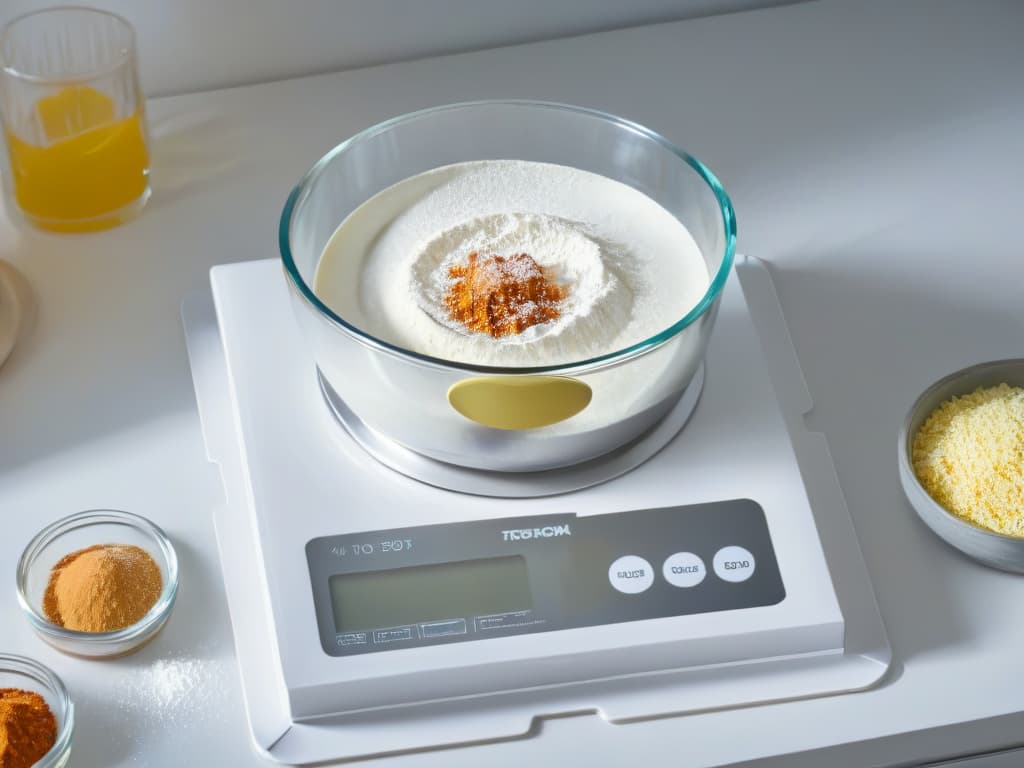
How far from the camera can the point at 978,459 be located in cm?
98

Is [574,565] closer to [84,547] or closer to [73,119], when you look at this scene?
[84,547]

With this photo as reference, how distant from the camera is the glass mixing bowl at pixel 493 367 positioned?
0.90 m

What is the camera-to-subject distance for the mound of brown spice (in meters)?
0.83

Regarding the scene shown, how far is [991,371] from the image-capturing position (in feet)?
3.46

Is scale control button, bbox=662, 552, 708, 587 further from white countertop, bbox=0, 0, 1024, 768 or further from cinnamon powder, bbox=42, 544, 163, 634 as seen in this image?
cinnamon powder, bbox=42, 544, 163, 634

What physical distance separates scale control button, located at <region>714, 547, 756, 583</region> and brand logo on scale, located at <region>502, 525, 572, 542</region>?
0.37 ft

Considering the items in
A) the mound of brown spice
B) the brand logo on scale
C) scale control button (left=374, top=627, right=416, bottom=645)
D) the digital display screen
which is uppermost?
the brand logo on scale

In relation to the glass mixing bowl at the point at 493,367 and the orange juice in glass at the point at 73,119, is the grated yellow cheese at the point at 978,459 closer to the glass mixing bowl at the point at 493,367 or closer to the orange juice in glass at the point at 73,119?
the glass mixing bowl at the point at 493,367

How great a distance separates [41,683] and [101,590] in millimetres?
75

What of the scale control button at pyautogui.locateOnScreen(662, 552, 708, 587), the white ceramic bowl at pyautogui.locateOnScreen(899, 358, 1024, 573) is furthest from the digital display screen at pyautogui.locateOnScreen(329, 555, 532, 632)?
the white ceramic bowl at pyautogui.locateOnScreen(899, 358, 1024, 573)

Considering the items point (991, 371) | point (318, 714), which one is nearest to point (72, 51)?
point (318, 714)

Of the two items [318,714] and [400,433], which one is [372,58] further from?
[318,714]

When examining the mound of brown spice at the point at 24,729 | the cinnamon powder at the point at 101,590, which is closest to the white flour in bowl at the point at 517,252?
the cinnamon powder at the point at 101,590

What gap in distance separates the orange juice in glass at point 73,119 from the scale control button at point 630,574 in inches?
24.5
